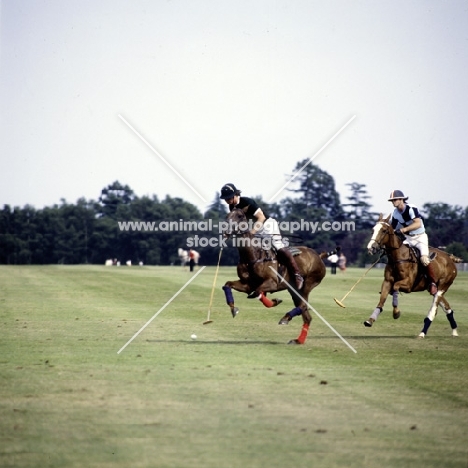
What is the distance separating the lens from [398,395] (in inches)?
526

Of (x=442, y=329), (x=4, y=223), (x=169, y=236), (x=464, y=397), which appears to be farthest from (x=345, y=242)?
(x=464, y=397)

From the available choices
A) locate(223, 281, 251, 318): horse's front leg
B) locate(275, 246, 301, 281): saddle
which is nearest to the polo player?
locate(275, 246, 301, 281): saddle

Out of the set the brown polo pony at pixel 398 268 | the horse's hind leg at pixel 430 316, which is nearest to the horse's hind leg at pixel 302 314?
the brown polo pony at pixel 398 268

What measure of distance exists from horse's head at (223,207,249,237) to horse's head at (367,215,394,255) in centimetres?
353

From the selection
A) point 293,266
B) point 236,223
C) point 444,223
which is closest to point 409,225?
point 293,266

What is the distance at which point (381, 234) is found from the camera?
22312 mm

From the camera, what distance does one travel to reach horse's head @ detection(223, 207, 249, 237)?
1936cm

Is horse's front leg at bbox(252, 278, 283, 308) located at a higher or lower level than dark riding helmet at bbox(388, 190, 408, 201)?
lower

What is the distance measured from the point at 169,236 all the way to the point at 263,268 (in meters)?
147

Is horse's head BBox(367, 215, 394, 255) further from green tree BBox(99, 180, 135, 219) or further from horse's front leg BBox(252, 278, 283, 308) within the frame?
green tree BBox(99, 180, 135, 219)

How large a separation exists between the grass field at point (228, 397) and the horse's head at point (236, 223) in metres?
2.22

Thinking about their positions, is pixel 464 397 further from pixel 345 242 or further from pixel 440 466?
pixel 345 242

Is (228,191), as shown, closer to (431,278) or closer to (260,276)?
(260,276)

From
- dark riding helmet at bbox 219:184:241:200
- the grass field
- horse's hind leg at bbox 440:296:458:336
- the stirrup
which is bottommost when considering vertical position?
the grass field
